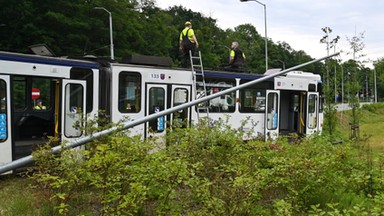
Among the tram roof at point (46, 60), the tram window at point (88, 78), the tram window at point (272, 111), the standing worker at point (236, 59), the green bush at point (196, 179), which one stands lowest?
the green bush at point (196, 179)

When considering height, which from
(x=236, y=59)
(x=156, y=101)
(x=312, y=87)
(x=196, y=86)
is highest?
(x=236, y=59)

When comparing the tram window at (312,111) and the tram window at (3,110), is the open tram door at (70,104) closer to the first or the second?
the tram window at (3,110)

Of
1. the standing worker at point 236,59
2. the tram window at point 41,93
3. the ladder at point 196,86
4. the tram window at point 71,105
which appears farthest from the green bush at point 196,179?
the standing worker at point 236,59

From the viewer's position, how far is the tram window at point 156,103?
34.4 feet

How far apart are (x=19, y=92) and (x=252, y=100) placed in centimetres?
730

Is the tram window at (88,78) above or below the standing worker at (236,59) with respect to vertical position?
below

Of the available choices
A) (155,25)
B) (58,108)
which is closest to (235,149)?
(58,108)

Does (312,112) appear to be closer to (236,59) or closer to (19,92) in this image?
(236,59)

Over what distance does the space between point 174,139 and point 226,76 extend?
722 cm

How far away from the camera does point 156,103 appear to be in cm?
1066

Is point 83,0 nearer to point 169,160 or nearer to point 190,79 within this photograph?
point 190,79

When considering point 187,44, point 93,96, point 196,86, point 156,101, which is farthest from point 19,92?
point 187,44

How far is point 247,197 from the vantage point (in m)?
4.00

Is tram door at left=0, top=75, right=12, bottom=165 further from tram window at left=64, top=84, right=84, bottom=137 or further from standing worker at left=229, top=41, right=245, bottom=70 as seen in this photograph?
standing worker at left=229, top=41, right=245, bottom=70
